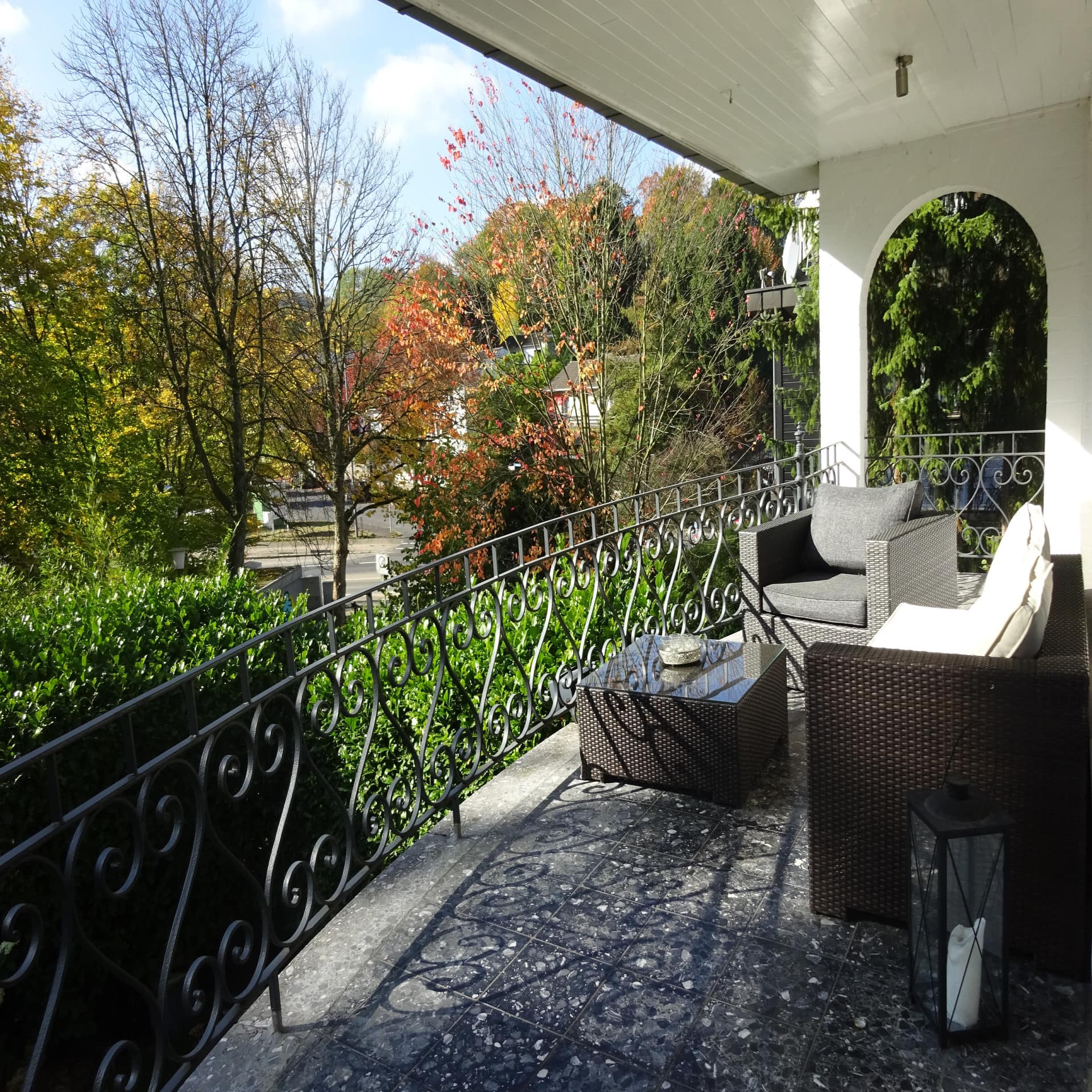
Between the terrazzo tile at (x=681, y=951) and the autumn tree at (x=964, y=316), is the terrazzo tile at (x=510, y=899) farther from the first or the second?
the autumn tree at (x=964, y=316)

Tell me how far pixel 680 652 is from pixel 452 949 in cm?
136

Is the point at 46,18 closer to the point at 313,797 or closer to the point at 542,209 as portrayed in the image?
the point at 542,209

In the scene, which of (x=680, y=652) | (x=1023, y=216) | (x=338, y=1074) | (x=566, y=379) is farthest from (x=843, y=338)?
(x=338, y=1074)

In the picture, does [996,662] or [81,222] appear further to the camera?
[81,222]

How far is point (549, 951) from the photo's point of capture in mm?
2020

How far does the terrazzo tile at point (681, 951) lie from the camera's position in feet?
6.24

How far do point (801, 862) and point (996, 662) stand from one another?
33.7 inches

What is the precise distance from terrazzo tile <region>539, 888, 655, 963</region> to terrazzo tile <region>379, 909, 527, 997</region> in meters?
0.11

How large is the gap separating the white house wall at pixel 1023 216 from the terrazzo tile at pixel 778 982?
3.51 metres

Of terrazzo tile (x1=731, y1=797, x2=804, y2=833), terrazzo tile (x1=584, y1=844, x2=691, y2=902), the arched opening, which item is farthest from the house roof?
terrazzo tile (x1=584, y1=844, x2=691, y2=902)

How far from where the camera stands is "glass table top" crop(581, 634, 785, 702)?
276 cm

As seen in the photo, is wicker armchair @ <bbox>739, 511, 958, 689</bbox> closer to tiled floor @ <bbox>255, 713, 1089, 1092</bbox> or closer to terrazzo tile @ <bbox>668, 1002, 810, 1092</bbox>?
tiled floor @ <bbox>255, 713, 1089, 1092</bbox>

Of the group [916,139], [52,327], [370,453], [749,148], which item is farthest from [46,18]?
[916,139]

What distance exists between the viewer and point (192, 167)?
10422 millimetres
